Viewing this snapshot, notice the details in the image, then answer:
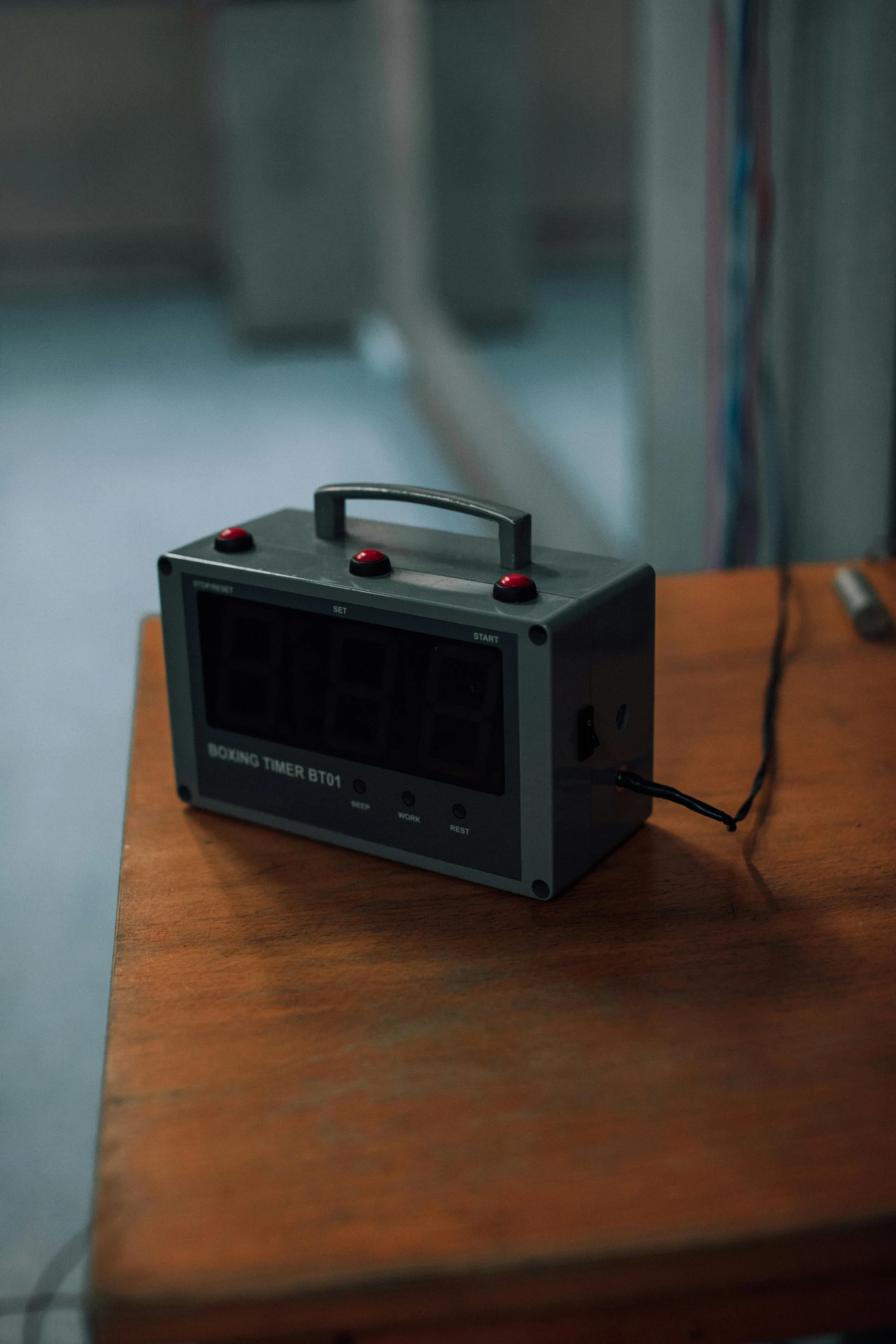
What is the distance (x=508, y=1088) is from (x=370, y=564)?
1.04 feet

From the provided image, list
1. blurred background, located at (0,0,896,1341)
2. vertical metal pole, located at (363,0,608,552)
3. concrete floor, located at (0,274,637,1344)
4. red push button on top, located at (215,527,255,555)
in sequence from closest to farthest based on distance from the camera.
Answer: red push button on top, located at (215,527,255,555)
blurred background, located at (0,0,896,1341)
concrete floor, located at (0,274,637,1344)
vertical metal pole, located at (363,0,608,552)

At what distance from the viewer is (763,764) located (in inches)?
35.3

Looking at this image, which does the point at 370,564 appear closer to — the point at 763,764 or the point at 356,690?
the point at 356,690

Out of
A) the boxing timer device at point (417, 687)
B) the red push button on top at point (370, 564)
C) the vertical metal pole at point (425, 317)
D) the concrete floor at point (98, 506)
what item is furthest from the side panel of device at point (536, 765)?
the vertical metal pole at point (425, 317)

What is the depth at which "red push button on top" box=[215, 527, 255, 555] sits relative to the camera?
83cm

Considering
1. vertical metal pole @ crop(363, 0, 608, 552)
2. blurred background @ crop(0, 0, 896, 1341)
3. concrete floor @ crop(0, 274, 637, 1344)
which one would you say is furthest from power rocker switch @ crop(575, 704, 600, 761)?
vertical metal pole @ crop(363, 0, 608, 552)

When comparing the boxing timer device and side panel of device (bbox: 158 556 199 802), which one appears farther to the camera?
side panel of device (bbox: 158 556 199 802)

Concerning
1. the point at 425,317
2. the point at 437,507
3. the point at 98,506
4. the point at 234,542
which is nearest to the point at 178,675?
the point at 234,542

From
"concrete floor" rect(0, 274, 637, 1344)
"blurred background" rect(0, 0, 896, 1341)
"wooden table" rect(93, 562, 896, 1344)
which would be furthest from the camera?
"concrete floor" rect(0, 274, 637, 1344)

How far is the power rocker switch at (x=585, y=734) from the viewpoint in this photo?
2.44ft

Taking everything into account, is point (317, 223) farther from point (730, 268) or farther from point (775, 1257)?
point (775, 1257)

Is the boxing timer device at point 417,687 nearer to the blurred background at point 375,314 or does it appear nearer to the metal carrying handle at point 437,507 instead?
the metal carrying handle at point 437,507

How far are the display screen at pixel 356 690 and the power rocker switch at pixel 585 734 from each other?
1.7 inches

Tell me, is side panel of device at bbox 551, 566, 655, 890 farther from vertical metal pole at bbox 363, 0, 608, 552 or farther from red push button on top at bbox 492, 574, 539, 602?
vertical metal pole at bbox 363, 0, 608, 552
